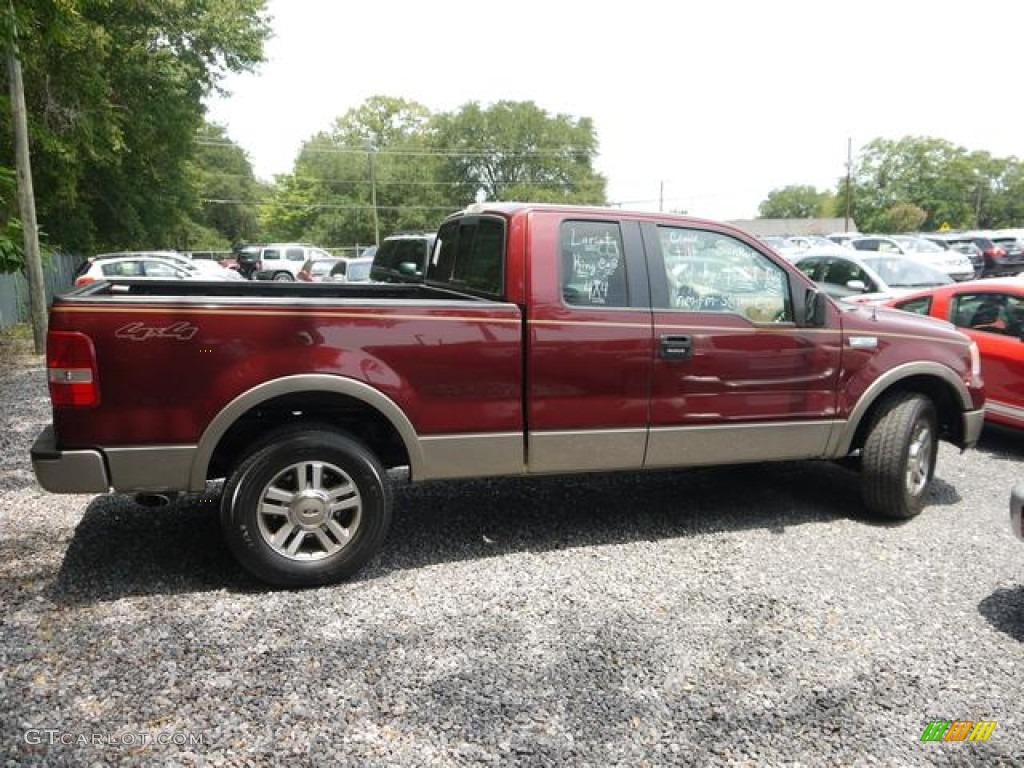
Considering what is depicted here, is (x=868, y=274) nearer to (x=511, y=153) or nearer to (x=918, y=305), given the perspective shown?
(x=918, y=305)

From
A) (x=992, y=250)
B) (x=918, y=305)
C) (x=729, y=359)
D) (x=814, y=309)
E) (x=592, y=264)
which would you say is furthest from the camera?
(x=992, y=250)

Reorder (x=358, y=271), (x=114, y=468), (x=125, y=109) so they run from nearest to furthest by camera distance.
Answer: (x=114, y=468), (x=358, y=271), (x=125, y=109)

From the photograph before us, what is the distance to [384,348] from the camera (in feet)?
13.1

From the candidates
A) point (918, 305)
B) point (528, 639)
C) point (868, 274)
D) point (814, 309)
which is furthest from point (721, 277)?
point (868, 274)

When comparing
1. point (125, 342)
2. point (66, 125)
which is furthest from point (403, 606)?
point (66, 125)

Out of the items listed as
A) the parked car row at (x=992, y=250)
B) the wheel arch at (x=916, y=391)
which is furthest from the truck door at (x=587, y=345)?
the parked car row at (x=992, y=250)

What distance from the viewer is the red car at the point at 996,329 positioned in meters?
6.82

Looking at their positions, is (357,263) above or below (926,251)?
below

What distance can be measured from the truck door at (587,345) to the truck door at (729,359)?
12 cm

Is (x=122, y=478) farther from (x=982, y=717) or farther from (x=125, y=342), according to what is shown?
(x=982, y=717)

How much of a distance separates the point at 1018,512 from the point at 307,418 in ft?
12.0

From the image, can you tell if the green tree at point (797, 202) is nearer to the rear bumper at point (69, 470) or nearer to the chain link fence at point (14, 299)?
the chain link fence at point (14, 299)

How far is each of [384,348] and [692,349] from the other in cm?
176

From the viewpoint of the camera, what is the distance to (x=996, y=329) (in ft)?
23.6
